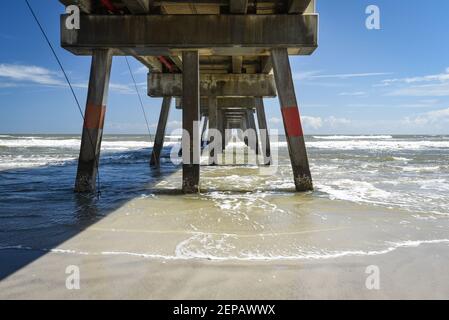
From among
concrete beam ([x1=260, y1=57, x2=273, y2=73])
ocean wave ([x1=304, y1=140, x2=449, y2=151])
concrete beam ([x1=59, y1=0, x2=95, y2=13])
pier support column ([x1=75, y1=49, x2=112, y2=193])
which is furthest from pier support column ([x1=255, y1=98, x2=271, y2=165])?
ocean wave ([x1=304, y1=140, x2=449, y2=151])

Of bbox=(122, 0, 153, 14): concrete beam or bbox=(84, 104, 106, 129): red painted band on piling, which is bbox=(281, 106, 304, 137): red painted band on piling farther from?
bbox=(84, 104, 106, 129): red painted band on piling

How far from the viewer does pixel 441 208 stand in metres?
4.94

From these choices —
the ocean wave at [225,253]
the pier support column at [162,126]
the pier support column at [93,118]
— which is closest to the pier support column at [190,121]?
the pier support column at [93,118]

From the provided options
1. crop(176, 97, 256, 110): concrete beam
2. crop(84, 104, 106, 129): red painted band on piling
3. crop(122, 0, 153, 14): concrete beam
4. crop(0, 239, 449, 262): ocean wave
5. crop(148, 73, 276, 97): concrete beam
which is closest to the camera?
crop(0, 239, 449, 262): ocean wave

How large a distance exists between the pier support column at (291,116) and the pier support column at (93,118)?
9.67ft

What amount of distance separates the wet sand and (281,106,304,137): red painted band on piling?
224 cm

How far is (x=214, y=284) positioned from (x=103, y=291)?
71 centimetres

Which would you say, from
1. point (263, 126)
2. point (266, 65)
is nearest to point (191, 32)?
point (266, 65)

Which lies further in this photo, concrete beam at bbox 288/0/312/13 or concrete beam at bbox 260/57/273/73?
concrete beam at bbox 260/57/273/73

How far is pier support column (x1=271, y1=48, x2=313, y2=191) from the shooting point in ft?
20.3

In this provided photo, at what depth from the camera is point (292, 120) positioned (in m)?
6.26

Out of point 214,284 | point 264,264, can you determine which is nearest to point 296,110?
point 264,264
